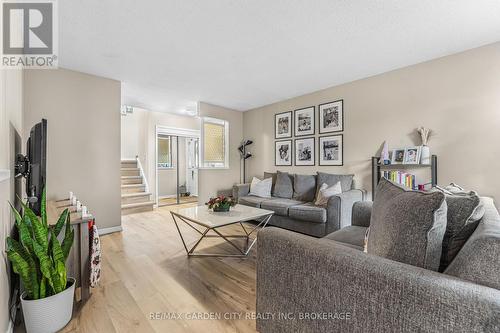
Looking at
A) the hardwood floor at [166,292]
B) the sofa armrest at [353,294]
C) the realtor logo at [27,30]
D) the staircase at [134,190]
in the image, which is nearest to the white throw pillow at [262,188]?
the hardwood floor at [166,292]

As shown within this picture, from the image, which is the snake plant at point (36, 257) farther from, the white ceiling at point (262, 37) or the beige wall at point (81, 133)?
the beige wall at point (81, 133)

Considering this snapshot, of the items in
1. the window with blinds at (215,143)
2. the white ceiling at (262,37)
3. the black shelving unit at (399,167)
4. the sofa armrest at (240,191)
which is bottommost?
the sofa armrest at (240,191)

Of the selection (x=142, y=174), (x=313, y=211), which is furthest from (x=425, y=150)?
(x=142, y=174)

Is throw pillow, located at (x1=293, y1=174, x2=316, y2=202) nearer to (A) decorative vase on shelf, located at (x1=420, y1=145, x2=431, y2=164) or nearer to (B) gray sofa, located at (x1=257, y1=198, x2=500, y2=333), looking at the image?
(A) decorative vase on shelf, located at (x1=420, y1=145, x2=431, y2=164)

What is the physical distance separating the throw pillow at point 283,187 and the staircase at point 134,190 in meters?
2.80

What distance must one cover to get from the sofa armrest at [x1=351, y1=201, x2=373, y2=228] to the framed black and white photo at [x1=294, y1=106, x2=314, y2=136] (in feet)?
6.60

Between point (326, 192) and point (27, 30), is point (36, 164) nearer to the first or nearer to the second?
point (27, 30)

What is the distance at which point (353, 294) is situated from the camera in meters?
0.82

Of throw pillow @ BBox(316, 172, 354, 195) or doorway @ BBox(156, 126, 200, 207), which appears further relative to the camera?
doorway @ BBox(156, 126, 200, 207)

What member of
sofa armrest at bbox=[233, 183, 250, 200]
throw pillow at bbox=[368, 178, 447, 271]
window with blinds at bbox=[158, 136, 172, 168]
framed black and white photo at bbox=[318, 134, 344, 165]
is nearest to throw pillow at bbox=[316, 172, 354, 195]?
framed black and white photo at bbox=[318, 134, 344, 165]

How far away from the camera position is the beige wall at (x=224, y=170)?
179 inches

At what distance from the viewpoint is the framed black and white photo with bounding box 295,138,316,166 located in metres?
3.96

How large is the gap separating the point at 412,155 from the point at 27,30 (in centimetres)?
425

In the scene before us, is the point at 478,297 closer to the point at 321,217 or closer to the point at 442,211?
the point at 442,211
